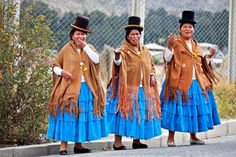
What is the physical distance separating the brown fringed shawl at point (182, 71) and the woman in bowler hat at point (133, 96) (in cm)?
42

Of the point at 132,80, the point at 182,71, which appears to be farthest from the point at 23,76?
the point at 182,71

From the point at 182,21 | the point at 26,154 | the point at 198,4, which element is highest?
the point at 198,4

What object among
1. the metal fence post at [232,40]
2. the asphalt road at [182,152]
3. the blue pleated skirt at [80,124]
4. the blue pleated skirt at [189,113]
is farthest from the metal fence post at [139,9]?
A: the blue pleated skirt at [80,124]

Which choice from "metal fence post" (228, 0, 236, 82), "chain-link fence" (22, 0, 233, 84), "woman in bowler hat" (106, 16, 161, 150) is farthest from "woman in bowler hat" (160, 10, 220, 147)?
"metal fence post" (228, 0, 236, 82)

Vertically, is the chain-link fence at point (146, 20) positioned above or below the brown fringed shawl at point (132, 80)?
above

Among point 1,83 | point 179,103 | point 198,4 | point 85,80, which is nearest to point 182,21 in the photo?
point 179,103

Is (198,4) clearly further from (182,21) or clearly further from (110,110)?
(110,110)

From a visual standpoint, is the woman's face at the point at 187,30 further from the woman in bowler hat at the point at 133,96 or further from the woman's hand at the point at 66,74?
the woman's hand at the point at 66,74

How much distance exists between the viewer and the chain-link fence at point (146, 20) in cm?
1335

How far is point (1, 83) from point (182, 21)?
2.80 m

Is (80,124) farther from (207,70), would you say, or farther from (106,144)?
(207,70)

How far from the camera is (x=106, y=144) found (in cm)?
1146

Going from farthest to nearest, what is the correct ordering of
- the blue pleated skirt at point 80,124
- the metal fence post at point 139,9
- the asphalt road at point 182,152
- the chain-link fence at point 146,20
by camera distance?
the metal fence post at point 139,9, the chain-link fence at point 146,20, the blue pleated skirt at point 80,124, the asphalt road at point 182,152

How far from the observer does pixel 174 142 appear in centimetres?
1220
